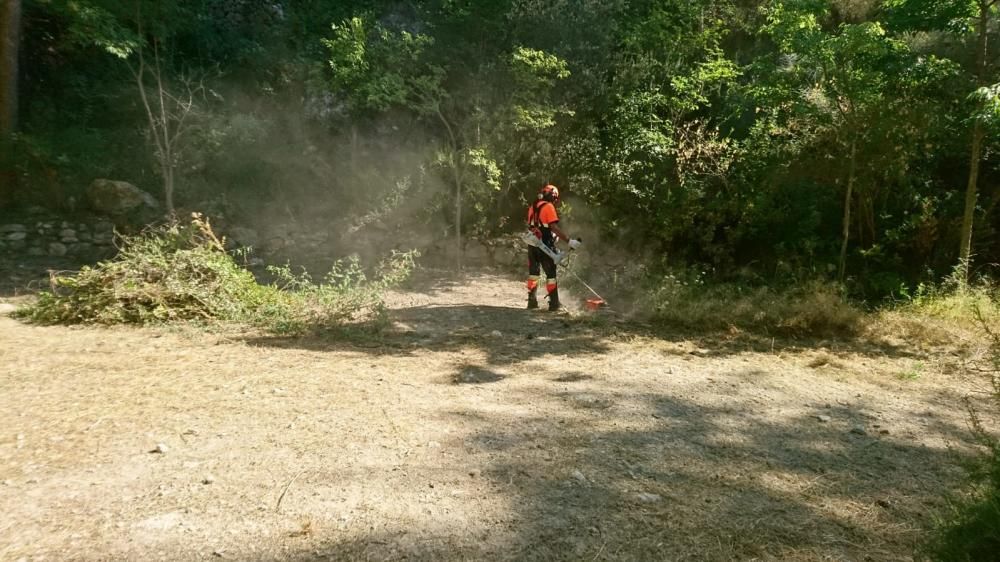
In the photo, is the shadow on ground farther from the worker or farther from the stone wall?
the stone wall

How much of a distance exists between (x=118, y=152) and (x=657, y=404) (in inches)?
525

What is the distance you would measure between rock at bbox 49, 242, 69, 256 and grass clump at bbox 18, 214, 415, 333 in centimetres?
455

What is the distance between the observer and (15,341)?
249 inches

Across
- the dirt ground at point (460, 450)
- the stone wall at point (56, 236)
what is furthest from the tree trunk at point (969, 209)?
the stone wall at point (56, 236)

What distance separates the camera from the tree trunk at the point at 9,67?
11.7 meters

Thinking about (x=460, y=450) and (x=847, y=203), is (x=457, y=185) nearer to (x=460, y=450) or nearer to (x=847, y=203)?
(x=847, y=203)

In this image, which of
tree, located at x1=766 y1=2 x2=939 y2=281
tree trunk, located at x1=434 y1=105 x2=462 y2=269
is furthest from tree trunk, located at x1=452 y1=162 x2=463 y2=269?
tree, located at x1=766 y1=2 x2=939 y2=281

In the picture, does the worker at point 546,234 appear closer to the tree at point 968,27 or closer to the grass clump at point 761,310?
the grass clump at point 761,310

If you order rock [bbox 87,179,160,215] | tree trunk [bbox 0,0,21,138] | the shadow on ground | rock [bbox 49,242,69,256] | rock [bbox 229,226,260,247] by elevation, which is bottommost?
the shadow on ground

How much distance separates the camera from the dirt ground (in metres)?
2.81

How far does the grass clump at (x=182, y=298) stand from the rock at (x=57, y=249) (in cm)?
455

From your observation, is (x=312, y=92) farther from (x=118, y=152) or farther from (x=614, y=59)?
(x=614, y=59)

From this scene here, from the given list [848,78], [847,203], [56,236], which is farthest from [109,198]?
[847,203]

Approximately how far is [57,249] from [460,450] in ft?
37.2
